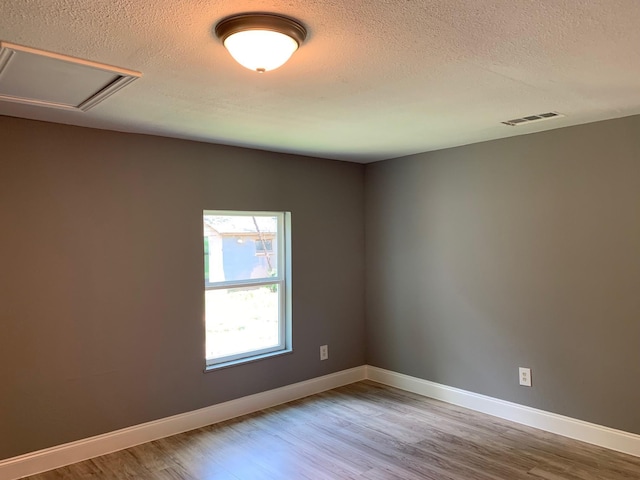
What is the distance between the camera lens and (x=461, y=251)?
4.02 metres

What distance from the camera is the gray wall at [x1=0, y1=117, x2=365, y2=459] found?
9.51 feet

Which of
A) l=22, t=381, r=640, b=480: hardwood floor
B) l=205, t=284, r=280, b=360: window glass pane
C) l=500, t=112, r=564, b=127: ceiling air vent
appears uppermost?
l=500, t=112, r=564, b=127: ceiling air vent

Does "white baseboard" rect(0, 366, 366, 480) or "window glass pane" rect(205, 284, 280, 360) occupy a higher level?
"window glass pane" rect(205, 284, 280, 360)

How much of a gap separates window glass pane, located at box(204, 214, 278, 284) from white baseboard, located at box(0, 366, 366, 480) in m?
1.02

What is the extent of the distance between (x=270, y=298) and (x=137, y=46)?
2724 millimetres

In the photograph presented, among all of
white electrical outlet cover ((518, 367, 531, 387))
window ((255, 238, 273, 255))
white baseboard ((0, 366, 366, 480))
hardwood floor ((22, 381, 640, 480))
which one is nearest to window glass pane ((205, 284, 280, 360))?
window ((255, 238, 273, 255))

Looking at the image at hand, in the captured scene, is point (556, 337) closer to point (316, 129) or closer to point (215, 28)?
point (316, 129)

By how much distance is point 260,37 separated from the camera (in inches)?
64.4

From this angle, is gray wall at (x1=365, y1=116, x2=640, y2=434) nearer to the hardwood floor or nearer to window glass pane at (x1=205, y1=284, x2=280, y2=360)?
the hardwood floor

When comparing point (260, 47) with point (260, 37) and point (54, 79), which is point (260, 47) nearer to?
point (260, 37)

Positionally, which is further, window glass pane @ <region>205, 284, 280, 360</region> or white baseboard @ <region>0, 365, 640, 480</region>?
window glass pane @ <region>205, 284, 280, 360</region>

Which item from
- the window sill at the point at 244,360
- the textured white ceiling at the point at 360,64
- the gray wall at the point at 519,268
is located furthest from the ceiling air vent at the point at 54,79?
the gray wall at the point at 519,268

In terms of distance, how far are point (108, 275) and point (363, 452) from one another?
2.10 metres

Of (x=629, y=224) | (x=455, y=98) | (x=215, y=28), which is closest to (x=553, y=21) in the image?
(x=455, y=98)
